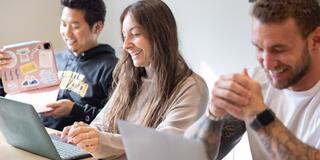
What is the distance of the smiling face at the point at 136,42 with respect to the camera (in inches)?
71.7

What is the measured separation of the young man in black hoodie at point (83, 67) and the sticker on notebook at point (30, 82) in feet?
0.44

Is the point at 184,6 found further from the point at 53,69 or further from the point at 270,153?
the point at 270,153

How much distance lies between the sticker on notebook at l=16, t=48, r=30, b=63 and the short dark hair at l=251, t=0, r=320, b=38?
120 cm

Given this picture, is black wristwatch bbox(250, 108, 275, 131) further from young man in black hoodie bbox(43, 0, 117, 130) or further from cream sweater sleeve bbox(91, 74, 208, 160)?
young man in black hoodie bbox(43, 0, 117, 130)

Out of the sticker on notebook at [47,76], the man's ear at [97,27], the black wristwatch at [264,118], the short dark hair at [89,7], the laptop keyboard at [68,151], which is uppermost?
the short dark hair at [89,7]

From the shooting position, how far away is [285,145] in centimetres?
123

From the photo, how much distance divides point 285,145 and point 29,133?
0.87 m

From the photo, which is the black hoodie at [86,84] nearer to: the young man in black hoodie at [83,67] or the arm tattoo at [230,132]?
the young man in black hoodie at [83,67]

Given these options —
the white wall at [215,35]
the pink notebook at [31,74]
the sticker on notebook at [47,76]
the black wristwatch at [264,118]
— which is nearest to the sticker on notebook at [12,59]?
the pink notebook at [31,74]

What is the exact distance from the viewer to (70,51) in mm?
2572

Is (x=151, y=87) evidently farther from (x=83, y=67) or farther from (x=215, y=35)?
(x=215, y=35)

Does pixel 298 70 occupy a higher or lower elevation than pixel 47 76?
higher

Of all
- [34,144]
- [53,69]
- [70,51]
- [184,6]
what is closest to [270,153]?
[34,144]

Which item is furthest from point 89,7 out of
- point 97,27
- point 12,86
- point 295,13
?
point 295,13
